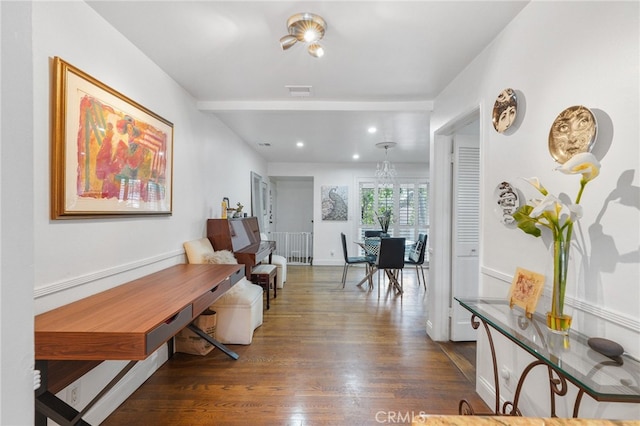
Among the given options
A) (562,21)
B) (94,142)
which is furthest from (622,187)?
(94,142)

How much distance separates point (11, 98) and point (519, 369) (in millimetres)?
2464

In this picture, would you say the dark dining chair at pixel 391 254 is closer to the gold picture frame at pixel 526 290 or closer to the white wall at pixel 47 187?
the white wall at pixel 47 187

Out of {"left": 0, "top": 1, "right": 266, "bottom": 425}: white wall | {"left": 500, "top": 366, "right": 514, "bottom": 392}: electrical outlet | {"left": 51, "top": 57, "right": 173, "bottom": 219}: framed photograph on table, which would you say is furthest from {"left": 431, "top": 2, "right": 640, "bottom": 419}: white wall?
{"left": 51, "top": 57, "right": 173, "bottom": 219}: framed photograph on table

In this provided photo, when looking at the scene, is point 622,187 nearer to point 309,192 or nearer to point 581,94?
point 581,94

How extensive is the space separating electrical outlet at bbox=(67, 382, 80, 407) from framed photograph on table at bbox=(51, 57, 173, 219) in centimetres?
98

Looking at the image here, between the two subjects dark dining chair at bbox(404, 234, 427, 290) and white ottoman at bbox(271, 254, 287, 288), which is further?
dark dining chair at bbox(404, 234, 427, 290)

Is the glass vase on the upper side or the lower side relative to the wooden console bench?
upper

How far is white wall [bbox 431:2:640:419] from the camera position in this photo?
1.07m

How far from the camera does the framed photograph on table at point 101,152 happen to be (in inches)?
56.1

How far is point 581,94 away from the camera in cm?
126

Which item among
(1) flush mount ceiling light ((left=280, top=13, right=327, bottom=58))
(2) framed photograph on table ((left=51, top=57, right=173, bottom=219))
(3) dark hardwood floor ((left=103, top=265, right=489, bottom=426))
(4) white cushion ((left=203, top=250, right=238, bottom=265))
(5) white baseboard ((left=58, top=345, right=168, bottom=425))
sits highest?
(1) flush mount ceiling light ((left=280, top=13, right=327, bottom=58))

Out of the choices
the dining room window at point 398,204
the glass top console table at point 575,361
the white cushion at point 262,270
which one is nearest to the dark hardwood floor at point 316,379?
the white cushion at point 262,270

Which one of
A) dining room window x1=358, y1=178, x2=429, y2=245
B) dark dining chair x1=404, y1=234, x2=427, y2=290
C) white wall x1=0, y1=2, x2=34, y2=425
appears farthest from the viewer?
dining room window x1=358, y1=178, x2=429, y2=245

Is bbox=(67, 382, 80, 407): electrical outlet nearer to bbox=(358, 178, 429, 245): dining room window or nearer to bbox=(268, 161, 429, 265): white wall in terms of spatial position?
bbox=(268, 161, 429, 265): white wall
